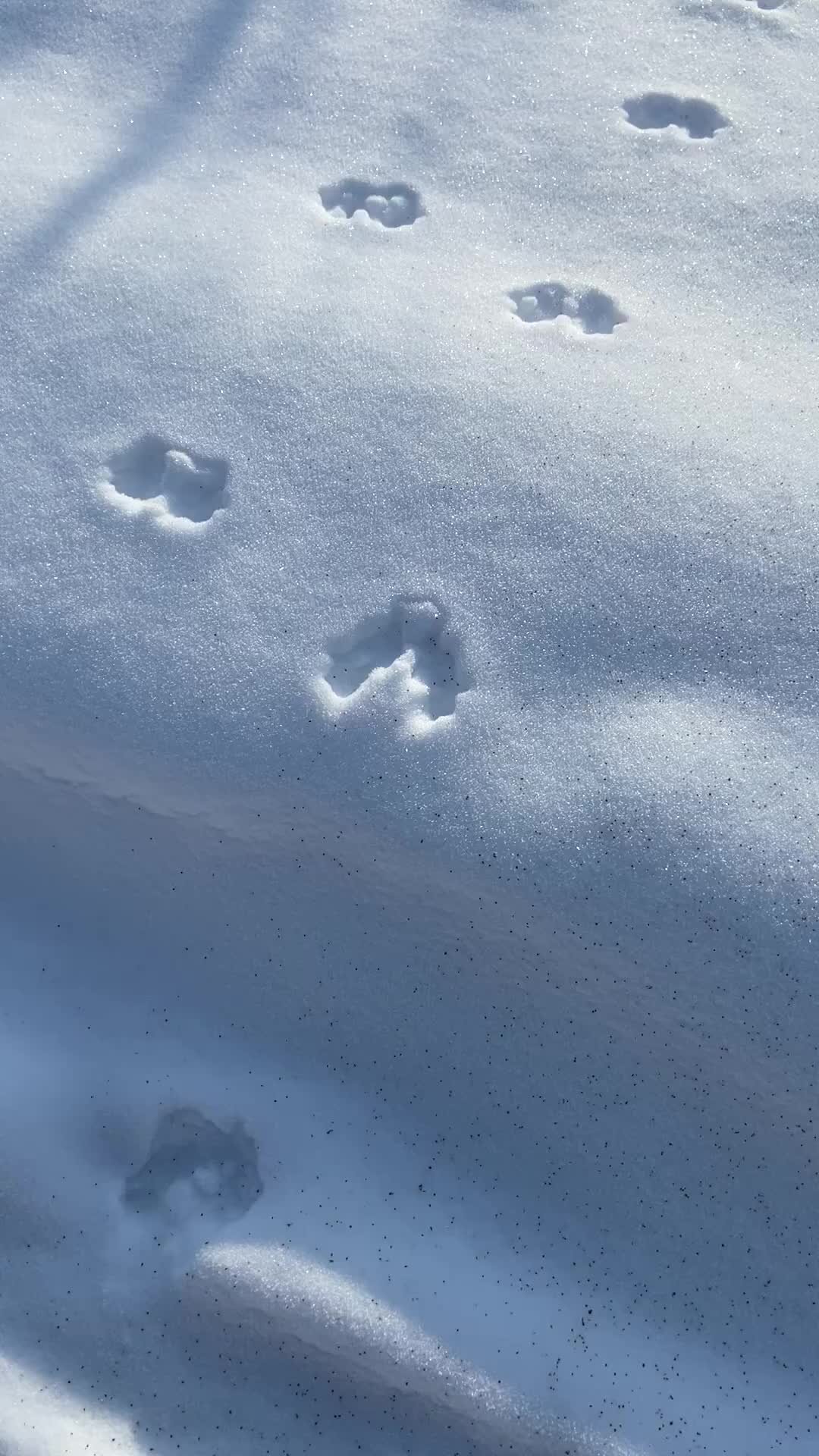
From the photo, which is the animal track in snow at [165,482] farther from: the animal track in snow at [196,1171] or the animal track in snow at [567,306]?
the animal track in snow at [196,1171]

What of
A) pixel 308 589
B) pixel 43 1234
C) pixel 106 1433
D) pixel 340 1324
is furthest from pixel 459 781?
pixel 106 1433

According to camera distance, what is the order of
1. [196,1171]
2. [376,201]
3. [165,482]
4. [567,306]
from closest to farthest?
[196,1171], [165,482], [567,306], [376,201]

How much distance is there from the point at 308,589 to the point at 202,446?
60 cm

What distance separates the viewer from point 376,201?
13.3 feet

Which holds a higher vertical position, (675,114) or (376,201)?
(675,114)

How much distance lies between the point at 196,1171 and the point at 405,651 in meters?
1.51

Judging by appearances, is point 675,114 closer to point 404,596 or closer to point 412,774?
point 404,596

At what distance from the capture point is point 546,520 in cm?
348

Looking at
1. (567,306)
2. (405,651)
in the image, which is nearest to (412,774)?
(405,651)

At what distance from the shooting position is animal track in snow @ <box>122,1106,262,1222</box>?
306 cm

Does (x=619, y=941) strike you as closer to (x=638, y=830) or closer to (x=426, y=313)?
(x=638, y=830)

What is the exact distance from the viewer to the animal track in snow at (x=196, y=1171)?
3.06 m

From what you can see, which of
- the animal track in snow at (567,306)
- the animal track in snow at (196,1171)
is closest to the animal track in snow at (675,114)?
the animal track in snow at (567,306)

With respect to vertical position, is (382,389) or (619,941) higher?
(382,389)
